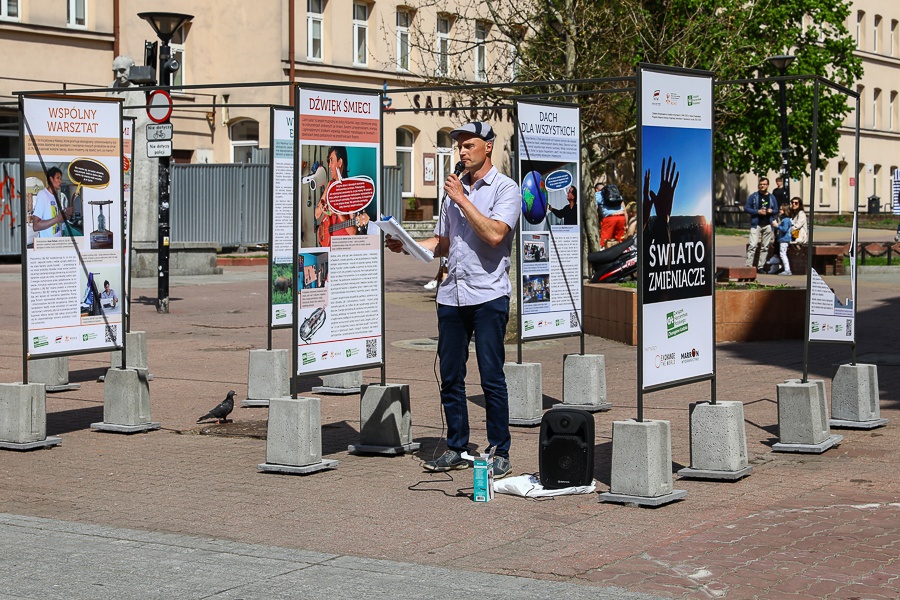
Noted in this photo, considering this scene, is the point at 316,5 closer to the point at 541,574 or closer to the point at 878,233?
the point at 878,233

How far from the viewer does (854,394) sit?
10.1m

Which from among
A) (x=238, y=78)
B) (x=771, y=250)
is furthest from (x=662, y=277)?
(x=238, y=78)

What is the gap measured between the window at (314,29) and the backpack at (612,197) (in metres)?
18.9

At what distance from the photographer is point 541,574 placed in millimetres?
6211

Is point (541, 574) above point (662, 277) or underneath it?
underneath

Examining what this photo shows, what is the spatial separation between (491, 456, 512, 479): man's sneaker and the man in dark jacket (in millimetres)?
20685

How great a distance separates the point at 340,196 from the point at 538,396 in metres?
2.56

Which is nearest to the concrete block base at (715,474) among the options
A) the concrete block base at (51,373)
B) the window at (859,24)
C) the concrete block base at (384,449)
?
the concrete block base at (384,449)

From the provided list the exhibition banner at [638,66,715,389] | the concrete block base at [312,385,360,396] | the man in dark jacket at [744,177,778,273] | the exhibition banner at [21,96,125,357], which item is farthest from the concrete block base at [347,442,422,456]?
the man in dark jacket at [744,177,778,273]

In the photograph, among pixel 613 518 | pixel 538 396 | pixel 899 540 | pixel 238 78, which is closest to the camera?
pixel 899 540

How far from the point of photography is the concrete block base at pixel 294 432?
28.2 ft

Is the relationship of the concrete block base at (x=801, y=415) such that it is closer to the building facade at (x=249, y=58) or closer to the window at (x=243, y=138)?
the building facade at (x=249, y=58)

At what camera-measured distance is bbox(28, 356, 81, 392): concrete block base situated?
1262cm

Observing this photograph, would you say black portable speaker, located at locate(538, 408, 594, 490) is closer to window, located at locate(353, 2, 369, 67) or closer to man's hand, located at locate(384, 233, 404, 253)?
man's hand, located at locate(384, 233, 404, 253)
